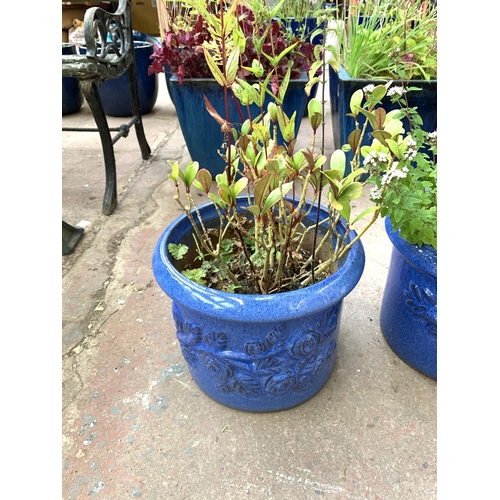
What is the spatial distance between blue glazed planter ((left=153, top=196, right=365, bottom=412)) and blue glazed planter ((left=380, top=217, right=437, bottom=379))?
16 cm

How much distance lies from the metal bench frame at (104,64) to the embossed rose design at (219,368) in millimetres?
1197

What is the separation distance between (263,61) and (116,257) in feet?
3.45

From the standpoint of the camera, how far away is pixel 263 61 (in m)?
1.81

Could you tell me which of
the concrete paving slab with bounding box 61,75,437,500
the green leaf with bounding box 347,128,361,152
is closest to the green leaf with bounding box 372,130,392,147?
the green leaf with bounding box 347,128,361,152

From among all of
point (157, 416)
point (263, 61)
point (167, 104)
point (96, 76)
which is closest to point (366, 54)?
point (263, 61)

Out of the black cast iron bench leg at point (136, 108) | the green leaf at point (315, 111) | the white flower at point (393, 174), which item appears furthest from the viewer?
the black cast iron bench leg at point (136, 108)

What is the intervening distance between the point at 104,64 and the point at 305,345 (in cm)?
149

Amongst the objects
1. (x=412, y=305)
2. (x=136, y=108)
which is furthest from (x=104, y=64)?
(x=412, y=305)

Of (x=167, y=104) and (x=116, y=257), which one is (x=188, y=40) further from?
(x=167, y=104)

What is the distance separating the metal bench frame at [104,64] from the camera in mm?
1619

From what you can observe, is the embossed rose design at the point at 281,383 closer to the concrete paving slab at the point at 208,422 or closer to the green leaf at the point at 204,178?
the concrete paving slab at the point at 208,422

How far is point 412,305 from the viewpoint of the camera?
103cm

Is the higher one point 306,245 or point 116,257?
point 306,245

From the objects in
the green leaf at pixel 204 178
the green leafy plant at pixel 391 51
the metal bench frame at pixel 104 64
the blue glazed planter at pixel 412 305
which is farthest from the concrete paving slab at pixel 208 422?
the green leafy plant at pixel 391 51
